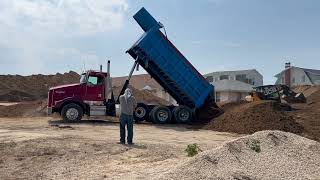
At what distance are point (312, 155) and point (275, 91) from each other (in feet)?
112

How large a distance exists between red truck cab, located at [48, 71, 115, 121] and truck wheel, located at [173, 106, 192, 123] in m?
3.20

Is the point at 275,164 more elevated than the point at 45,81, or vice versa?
the point at 45,81

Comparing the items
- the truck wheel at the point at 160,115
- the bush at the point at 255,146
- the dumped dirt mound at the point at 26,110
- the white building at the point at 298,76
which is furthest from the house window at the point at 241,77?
the bush at the point at 255,146

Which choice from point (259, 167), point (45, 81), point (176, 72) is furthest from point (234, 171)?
point (45, 81)

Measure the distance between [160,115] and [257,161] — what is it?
16.3 m

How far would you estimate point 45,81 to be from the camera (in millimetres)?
57438

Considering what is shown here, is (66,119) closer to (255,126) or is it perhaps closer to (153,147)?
(255,126)

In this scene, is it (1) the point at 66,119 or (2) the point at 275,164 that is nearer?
(2) the point at 275,164

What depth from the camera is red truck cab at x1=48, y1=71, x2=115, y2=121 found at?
25.3m

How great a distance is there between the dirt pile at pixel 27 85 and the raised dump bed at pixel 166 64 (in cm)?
2417

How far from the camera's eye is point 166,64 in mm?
25344

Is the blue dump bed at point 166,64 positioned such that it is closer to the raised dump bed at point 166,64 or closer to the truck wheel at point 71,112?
the raised dump bed at point 166,64

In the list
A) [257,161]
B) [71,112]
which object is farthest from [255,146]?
[71,112]

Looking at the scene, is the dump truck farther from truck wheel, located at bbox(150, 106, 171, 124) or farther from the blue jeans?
the blue jeans
